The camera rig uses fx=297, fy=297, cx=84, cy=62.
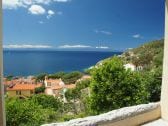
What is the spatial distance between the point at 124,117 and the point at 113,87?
235 inches

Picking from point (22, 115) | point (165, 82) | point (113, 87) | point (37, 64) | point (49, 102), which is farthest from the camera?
point (37, 64)

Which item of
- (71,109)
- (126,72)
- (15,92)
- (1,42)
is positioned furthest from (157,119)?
(15,92)

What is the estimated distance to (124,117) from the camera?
321cm

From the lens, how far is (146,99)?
28.3ft

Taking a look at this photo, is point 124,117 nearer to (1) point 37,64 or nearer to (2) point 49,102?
(2) point 49,102

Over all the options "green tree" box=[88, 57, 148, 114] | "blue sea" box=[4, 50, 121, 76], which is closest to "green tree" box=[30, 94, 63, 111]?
"green tree" box=[88, 57, 148, 114]

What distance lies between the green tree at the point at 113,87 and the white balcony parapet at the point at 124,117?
5.34 m

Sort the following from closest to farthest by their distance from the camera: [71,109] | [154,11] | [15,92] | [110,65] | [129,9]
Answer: [110,65] → [71,109] → [15,92] → [154,11] → [129,9]

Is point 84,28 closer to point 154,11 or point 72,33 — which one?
point 72,33

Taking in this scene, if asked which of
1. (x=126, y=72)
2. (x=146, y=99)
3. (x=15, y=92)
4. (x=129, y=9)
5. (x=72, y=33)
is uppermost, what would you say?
(x=129, y=9)

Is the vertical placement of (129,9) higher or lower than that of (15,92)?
higher

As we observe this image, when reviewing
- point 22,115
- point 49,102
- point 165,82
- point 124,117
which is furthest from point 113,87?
point 49,102

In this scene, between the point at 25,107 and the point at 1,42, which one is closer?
the point at 1,42

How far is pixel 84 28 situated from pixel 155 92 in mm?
57443
